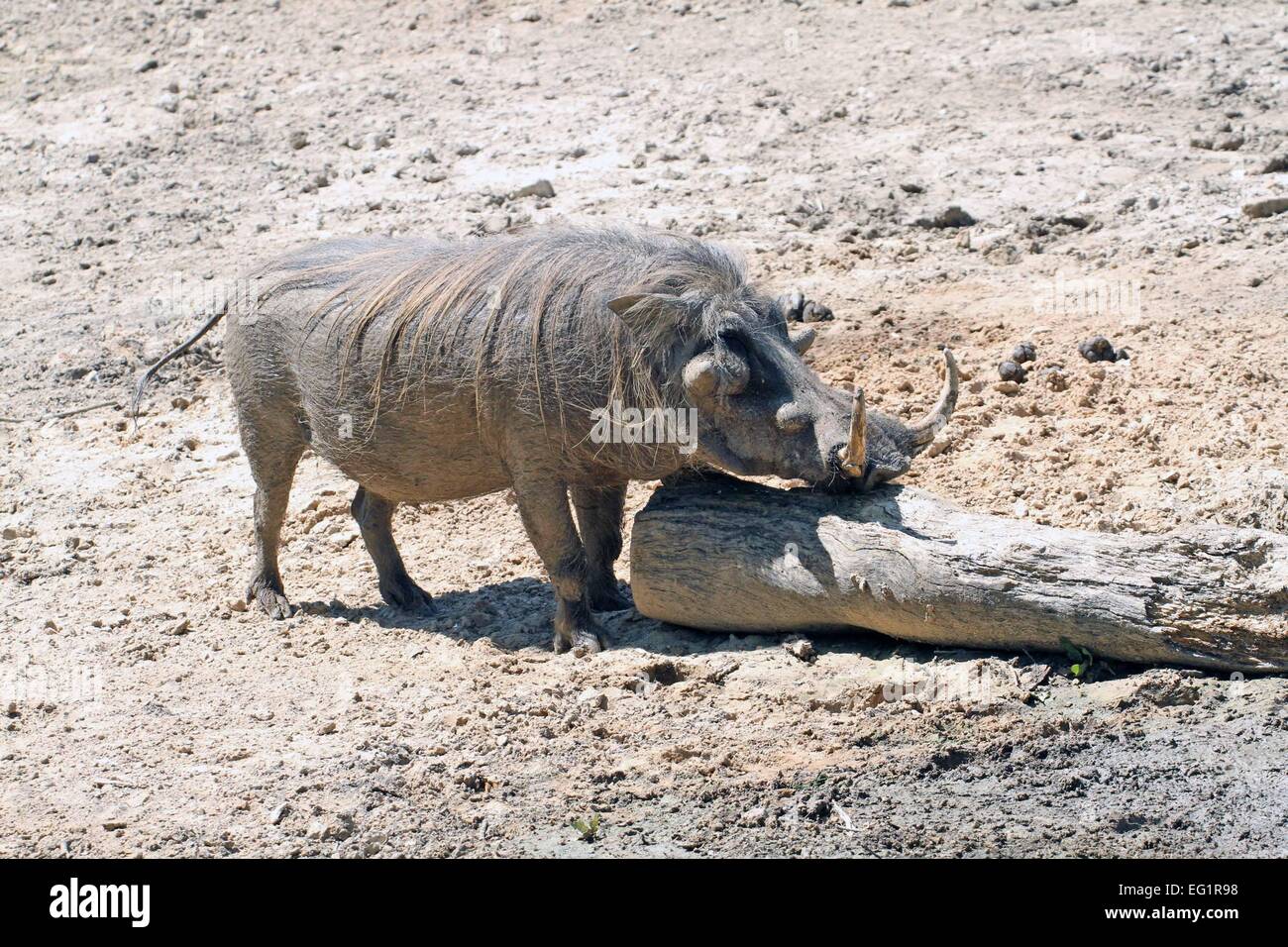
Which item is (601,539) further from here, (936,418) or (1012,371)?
(1012,371)

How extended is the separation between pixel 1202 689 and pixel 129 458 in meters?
5.92

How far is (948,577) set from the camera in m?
5.27

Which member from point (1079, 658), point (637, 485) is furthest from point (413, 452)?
point (1079, 658)

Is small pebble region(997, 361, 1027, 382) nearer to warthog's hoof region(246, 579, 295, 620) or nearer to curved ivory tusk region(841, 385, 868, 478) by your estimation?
curved ivory tusk region(841, 385, 868, 478)

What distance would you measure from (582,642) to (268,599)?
167 centimetres

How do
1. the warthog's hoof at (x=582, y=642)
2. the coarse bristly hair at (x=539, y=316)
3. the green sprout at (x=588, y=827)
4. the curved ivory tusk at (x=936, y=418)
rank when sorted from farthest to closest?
the warthog's hoof at (x=582, y=642)
the coarse bristly hair at (x=539, y=316)
the curved ivory tusk at (x=936, y=418)
the green sprout at (x=588, y=827)

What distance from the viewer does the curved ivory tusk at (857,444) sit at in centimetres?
531

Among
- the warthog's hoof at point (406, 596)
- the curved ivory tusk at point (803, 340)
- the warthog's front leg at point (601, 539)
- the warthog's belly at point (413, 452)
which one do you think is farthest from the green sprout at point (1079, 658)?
the warthog's hoof at point (406, 596)

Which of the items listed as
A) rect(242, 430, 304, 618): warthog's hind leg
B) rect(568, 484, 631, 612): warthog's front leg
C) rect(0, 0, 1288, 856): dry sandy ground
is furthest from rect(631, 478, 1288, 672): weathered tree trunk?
rect(242, 430, 304, 618): warthog's hind leg

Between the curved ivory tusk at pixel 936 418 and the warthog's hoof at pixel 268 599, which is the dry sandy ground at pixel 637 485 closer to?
the warthog's hoof at pixel 268 599

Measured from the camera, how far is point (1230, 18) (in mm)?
11234

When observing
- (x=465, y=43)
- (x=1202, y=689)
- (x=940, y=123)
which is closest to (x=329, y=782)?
(x=1202, y=689)

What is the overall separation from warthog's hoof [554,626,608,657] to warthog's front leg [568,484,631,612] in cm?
27

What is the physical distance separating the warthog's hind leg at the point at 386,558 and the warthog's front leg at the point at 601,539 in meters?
0.83
